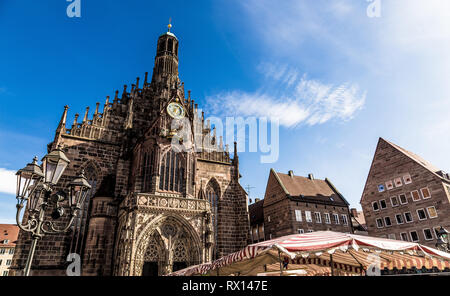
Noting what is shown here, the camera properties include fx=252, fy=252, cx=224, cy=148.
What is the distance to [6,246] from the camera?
167 ft

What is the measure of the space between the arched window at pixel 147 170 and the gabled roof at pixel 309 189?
772 inches

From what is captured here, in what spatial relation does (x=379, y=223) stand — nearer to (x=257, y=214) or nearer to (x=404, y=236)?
(x=404, y=236)

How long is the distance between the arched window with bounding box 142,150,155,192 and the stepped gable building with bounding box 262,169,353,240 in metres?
19.0

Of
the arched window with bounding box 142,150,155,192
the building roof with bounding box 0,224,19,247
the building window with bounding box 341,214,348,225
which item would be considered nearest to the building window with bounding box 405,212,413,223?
the building window with bounding box 341,214,348,225

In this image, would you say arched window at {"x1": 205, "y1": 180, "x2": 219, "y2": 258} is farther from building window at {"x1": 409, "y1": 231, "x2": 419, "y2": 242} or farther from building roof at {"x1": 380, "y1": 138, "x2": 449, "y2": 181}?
building roof at {"x1": 380, "y1": 138, "x2": 449, "y2": 181}

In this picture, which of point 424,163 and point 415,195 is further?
point 424,163

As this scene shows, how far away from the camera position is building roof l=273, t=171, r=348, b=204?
34719mm

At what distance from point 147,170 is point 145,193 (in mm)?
2967

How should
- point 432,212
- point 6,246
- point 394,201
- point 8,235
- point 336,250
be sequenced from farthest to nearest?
point 8,235 → point 6,246 → point 394,201 → point 432,212 → point 336,250

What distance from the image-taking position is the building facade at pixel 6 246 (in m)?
49.8

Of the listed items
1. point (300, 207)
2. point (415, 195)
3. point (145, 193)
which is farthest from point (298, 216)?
point (145, 193)
